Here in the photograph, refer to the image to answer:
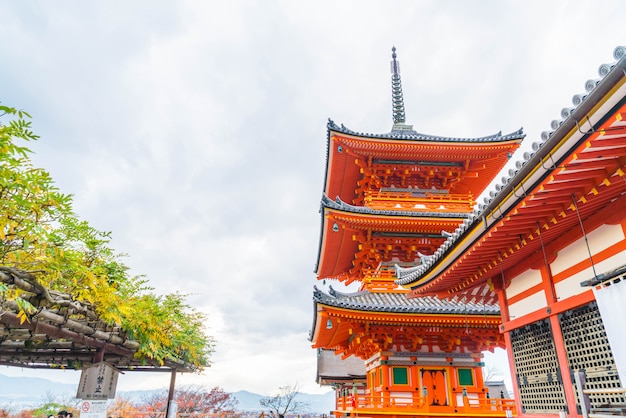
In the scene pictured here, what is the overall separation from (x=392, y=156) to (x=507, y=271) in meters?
8.34

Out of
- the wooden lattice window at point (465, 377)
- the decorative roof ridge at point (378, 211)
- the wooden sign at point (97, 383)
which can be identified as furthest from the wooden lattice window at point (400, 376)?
the wooden sign at point (97, 383)

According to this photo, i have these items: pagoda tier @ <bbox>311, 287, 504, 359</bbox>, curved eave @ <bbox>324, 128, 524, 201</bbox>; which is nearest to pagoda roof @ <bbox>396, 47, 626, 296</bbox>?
pagoda tier @ <bbox>311, 287, 504, 359</bbox>

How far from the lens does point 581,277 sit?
5355 millimetres

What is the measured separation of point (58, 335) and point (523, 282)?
8.28 metres

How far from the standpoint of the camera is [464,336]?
1134 centimetres

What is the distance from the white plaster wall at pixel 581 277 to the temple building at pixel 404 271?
7.28 ft

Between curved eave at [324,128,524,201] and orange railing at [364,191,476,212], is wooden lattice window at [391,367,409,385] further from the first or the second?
curved eave at [324,128,524,201]

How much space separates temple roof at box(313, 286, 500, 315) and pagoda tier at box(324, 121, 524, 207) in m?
4.10

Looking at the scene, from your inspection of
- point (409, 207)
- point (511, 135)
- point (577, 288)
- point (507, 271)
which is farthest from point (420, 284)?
point (511, 135)

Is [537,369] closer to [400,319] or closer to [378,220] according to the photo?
[400,319]

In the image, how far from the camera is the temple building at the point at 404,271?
10.5 meters

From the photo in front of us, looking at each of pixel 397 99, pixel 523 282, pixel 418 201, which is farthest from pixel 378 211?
pixel 397 99

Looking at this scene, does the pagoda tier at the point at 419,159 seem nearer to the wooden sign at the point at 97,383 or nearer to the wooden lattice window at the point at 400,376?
the wooden lattice window at the point at 400,376

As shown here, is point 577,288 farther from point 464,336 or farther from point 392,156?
point 392,156
